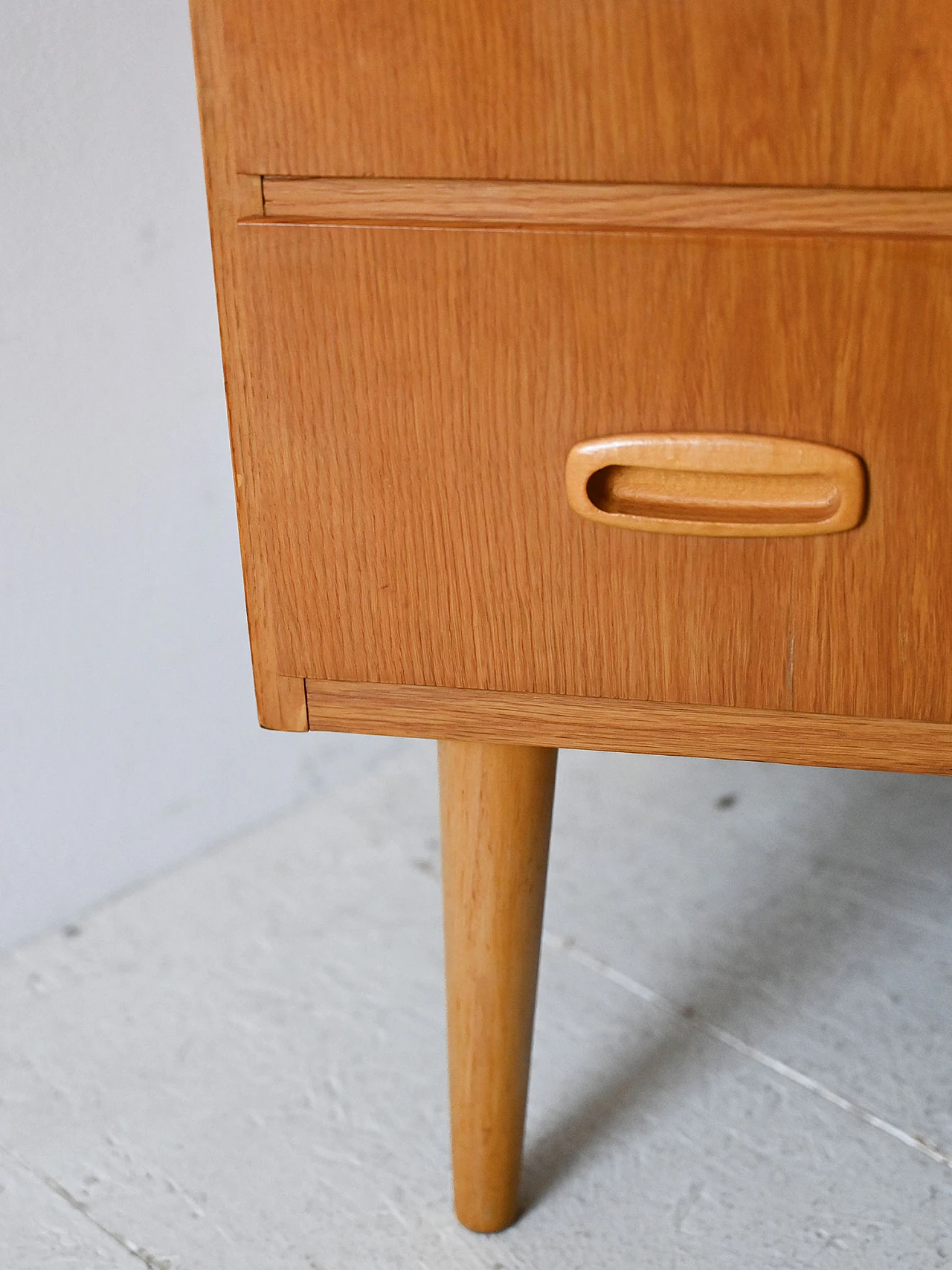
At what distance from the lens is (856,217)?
0.43 m

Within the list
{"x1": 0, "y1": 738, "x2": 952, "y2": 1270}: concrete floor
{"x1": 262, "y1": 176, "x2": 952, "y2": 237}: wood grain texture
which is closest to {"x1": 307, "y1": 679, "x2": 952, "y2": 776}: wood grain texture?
{"x1": 262, "y1": 176, "x2": 952, "y2": 237}: wood grain texture

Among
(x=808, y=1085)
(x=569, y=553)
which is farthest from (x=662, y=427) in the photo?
(x=808, y=1085)

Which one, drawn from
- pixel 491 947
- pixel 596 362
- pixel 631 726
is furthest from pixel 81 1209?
pixel 596 362

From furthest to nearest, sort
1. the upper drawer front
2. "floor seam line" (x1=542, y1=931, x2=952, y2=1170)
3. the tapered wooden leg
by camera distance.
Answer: "floor seam line" (x1=542, y1=931, x2=952, y2=1170) → the tapered wooden leg → the upper drawer front

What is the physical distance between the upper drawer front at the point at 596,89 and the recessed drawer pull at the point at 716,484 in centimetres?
8

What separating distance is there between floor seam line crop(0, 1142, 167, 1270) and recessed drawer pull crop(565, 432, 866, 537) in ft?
1.45

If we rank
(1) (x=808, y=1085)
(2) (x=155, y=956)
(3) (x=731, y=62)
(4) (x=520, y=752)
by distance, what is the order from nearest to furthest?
(3) (x=731, y=62), (4) (x=520, y=752), (1) (x=808, y=1085), (2) (x=155, y=956)

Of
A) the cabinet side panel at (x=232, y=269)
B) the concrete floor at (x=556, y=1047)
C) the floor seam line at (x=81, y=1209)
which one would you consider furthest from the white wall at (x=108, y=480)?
the cabinet side panel at (x=232, y=269)

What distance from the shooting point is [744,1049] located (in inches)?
30.8

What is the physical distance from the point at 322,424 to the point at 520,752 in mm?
167

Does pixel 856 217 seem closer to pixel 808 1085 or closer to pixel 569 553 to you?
pixel 569 553

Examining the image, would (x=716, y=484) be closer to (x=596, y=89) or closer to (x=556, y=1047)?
(x=596, y=89)

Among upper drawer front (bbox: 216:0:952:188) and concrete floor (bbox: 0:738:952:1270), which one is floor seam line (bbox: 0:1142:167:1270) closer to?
concrete floor (bbox: 0:738:952:1270)

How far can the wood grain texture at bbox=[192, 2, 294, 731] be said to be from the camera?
458 millimetres
